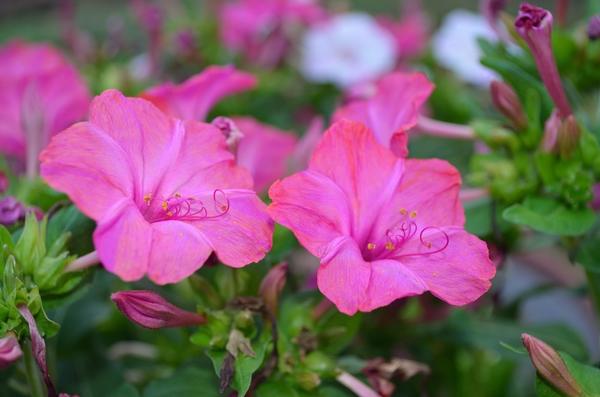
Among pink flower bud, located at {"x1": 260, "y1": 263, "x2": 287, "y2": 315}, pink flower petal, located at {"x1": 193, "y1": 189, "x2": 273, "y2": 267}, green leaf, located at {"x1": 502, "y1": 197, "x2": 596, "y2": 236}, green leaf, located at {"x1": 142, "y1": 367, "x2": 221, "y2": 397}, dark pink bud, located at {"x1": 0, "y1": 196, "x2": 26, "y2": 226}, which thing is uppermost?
pink flower petal, located at {"x1": 193, "y1": 189, "x2": 273, "y2": 267}

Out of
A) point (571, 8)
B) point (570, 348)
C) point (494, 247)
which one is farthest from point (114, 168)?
point (571, 8)

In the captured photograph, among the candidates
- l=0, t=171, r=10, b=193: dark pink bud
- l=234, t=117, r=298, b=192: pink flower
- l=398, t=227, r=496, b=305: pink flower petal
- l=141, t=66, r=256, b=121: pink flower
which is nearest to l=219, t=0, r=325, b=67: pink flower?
l=234, t=117, r=298, b=192: pink flower

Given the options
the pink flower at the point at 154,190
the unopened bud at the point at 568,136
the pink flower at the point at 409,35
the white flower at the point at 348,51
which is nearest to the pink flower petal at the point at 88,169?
the pink flower at the point at 154,190

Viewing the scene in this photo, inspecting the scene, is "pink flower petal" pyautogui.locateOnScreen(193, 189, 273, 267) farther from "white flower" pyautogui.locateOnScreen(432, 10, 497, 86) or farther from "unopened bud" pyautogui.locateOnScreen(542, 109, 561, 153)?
"white flower" pyautogui.locateOnScreen(432, 10, 497, 86)

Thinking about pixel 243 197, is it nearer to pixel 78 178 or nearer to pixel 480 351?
pixel 78 178

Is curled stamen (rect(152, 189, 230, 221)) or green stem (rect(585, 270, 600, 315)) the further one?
Result: green stem (rect(585, 270, 600, 315))

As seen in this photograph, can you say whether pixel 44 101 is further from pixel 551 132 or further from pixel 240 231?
pixel 551 132
